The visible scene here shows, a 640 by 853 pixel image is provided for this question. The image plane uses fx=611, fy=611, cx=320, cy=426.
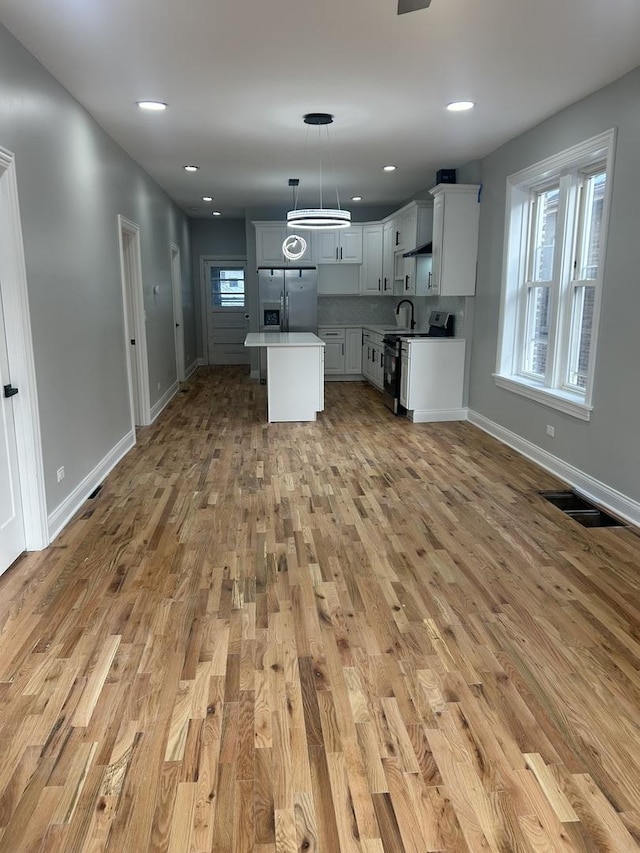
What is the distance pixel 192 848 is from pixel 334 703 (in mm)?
698

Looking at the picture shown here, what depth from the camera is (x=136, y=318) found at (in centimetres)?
632

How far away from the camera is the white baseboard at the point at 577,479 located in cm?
386

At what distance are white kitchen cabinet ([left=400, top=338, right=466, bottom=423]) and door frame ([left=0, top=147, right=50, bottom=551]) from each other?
4.30 meters

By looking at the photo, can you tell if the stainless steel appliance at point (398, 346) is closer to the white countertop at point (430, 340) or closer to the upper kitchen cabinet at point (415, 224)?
the white countertop at point (430, 340)

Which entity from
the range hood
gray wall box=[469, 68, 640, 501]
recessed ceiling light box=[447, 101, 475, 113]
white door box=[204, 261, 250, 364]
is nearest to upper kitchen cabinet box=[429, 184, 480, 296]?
the range hood

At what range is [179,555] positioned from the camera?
3.36m

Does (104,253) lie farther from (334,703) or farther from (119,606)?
(334,703)

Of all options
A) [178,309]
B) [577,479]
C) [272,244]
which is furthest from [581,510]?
[178,309]

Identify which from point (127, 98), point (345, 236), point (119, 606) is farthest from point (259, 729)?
point (345, 236)

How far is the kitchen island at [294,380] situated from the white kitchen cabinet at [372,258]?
3.11 meters

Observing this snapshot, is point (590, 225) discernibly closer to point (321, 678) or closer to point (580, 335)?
point (580, 335)

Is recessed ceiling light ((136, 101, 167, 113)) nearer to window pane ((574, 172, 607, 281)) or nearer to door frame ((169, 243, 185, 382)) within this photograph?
window pane ((574, 172, 607, 281))

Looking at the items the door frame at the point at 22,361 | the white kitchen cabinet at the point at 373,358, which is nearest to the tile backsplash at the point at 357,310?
the white kitchen cabinet at the point at 373,358

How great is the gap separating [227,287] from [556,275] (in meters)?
7.77
